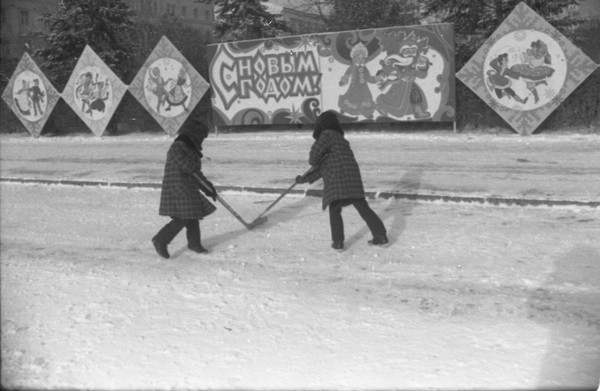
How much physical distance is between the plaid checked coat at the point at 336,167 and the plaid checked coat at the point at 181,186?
3.91 feet

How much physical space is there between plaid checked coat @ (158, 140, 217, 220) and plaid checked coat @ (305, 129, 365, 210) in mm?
1190

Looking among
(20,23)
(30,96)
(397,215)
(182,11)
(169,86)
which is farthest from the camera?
(182,11)

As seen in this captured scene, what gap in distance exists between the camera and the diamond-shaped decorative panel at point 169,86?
17266 millimetres

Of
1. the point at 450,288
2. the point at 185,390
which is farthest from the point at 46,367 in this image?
the point at 450,288

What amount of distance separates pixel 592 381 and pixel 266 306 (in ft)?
7.42

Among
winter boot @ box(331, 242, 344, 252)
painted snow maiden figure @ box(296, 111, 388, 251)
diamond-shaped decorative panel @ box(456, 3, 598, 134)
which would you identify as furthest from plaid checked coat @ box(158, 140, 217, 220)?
diamond-shaped decorative panel @ box(456, 3, 598, 134)

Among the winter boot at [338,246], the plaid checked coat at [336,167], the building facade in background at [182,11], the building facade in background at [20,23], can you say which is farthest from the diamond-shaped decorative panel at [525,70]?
the building facade in background at [182,11]

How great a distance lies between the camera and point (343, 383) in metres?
3.39

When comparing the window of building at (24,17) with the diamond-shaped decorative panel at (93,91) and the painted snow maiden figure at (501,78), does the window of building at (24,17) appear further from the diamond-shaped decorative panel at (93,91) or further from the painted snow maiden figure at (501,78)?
the painted snow maiden figure at (501,78)

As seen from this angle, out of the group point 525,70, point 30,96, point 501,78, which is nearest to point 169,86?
point 30,96

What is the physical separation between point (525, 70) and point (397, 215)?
25.3ft

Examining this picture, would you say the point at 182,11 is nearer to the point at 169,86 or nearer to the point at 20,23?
the point at 20,23

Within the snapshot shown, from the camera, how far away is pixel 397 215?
7.54 metres

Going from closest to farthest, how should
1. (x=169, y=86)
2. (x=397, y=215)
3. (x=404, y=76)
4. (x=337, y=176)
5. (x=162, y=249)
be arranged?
(x=337, y=176) → (x=162, y=249) → (x=397, y=215) → (x=404, y=76) → (x=169, y=86)
